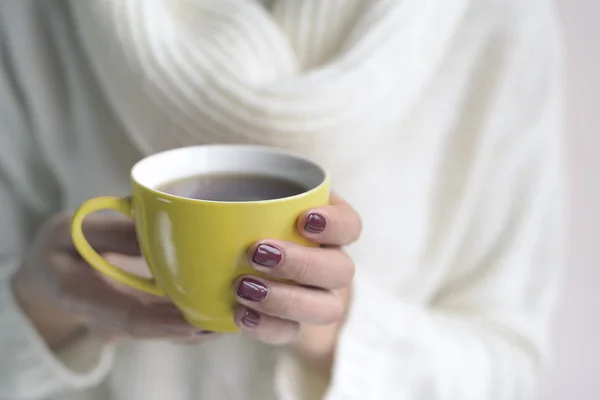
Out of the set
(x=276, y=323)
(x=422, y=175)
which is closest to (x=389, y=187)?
(x=422, y=175)

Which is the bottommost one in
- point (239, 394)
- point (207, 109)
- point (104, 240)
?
point (239, 394)

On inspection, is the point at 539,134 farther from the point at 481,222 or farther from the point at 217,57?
the point at 217,57

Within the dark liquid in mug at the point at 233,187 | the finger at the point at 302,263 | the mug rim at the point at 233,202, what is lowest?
the finger at the point at 302,263

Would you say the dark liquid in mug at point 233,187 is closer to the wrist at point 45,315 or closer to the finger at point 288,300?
the finger at point 288,300

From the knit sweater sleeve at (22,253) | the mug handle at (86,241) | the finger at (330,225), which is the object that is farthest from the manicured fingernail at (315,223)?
the knit sweater sleeve at (22,253)

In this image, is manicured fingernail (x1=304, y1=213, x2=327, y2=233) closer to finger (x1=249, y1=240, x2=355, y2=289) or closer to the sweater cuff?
finger (x1=249, y1=240, x2=355, y2=289)

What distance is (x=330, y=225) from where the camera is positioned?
0.34 meters

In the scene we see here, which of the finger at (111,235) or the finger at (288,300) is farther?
the finger at (111,235)

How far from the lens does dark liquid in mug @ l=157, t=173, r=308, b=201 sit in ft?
1.22

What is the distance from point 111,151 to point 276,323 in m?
0.30

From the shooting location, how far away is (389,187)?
596 millimetres

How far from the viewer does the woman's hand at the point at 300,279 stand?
1.08ft

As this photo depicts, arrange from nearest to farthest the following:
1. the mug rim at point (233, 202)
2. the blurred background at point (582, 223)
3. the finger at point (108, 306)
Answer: the mug rim at point (233, 202), the finger at point (108, 306), the blurred background at point (582, 223)

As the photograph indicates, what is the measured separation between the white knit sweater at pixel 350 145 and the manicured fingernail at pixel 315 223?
0.47ft
